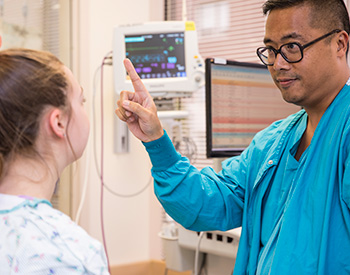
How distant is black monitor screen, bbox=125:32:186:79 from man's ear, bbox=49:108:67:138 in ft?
4.79

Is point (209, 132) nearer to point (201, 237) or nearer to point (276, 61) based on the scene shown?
point (201, 237)

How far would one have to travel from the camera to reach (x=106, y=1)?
2938 millimetres

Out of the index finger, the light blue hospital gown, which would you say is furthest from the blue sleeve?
the light blue hospital gown

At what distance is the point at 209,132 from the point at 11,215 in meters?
1.15

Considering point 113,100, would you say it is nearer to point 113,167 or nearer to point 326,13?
point 113,167

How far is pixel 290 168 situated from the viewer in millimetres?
1342

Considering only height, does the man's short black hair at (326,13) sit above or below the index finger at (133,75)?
above

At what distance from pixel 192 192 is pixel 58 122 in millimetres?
512

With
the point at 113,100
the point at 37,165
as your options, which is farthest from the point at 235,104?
the point at 37,165

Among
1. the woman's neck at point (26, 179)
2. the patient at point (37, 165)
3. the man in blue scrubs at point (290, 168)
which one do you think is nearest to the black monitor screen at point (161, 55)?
the man in blue scrubs at point (290, 168)

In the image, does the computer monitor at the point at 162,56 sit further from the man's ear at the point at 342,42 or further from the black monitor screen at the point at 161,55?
the man's ear at the point at 342,42

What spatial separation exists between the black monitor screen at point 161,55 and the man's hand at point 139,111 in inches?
45.8

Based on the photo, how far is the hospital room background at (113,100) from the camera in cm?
276

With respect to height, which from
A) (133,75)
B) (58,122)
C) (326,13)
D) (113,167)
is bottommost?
(113,167)
